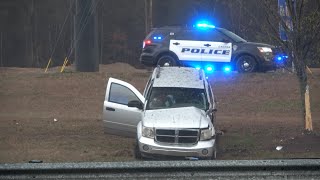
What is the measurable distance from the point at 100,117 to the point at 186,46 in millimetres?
4325

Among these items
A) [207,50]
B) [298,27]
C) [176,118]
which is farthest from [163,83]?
[207,50]

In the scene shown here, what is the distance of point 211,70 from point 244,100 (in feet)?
6.18

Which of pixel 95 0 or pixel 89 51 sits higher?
pixel 95 0

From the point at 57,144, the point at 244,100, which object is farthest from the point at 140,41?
the point at 57,144

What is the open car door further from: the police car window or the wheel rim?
the wheel rim

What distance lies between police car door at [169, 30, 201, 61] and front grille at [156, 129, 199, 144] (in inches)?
338

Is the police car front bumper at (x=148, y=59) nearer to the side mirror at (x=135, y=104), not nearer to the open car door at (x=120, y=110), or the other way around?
the open car door at (x=120, y=110)

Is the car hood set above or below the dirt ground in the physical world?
above

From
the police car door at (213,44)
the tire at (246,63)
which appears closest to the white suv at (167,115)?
the police car door at (213,44)

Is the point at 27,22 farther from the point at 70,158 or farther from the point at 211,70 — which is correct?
the point at 70,158

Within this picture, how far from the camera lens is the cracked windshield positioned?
29.6ft

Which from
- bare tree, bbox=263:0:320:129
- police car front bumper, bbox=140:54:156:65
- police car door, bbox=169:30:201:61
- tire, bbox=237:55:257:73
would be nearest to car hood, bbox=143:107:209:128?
bare tree, bbox=263:0:320:129

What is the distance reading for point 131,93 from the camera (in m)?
9.45

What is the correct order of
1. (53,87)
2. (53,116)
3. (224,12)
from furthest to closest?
(224,12) < (53,87) < (53,116)
